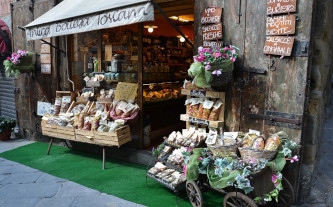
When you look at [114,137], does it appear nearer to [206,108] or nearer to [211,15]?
[206,108]

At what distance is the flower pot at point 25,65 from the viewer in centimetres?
690

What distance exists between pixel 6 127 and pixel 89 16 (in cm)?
494

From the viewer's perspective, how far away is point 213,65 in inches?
148

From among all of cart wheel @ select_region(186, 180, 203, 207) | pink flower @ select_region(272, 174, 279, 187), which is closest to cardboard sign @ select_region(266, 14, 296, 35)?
pink flower @ select_region(272, 174, 279, 187)

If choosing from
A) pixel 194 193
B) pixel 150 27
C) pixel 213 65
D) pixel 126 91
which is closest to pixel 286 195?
pixel 194 193

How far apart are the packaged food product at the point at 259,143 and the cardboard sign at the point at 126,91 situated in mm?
2921

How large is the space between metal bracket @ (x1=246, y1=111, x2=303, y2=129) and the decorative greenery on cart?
0.25m

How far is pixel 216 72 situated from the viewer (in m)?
3.74

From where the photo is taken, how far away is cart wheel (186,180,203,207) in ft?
12.4

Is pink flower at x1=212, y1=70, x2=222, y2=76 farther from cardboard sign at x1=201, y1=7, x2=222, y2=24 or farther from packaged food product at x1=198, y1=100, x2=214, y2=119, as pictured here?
cardboard sign at x1=201, y1=7, x2=222, y2=24

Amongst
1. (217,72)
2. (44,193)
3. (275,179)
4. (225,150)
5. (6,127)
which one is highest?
(217,72)

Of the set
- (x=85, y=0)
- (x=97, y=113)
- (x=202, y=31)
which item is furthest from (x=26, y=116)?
(x=202, y=31)

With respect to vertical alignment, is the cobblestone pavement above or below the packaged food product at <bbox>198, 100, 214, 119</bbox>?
below

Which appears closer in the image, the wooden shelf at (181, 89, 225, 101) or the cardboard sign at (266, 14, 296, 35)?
the cardboard sign at (266, 14, 296, 35)
